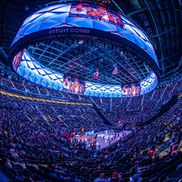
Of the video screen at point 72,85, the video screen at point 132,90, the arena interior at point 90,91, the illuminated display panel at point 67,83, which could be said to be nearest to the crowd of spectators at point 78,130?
the arena interior at point 90,91

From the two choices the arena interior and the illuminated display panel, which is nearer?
the arena interior

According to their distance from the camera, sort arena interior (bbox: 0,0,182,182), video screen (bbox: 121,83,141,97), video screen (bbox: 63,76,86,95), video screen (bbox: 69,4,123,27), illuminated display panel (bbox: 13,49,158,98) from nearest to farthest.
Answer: arena interior (bbox: 0,0,182,182) → video screen (bbox: 69,4,123,27) → illuminated display panel (bbox: 13,49,158,98) → video screen (bbox: 63,76,86,95) → video screen (bbox: 121,83,141,97)

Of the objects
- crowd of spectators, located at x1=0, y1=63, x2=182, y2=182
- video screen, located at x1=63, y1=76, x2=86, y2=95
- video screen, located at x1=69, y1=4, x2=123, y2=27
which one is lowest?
crowd of spectators, located at x1=0, y1=63, x2=182, y2=182

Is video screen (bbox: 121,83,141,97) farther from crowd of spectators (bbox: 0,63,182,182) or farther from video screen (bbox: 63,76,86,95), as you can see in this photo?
video screen (bbox: 63,76,86,95)

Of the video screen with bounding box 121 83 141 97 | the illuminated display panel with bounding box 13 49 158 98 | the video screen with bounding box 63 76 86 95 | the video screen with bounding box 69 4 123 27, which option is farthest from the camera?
the video screen with bounding box 121 83 141 97

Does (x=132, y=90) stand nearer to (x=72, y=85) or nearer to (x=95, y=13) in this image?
(x=72, y=85)

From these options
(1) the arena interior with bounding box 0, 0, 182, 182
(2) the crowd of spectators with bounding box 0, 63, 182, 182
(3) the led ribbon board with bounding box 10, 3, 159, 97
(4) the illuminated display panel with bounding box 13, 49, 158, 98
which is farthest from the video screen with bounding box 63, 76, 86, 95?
(3) the led ribbon board with bounding box 10, 3, 159, 97

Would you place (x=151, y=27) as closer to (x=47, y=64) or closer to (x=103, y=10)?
(x=103, y=10)

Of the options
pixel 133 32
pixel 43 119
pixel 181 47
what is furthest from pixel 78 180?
pixel 43 119
